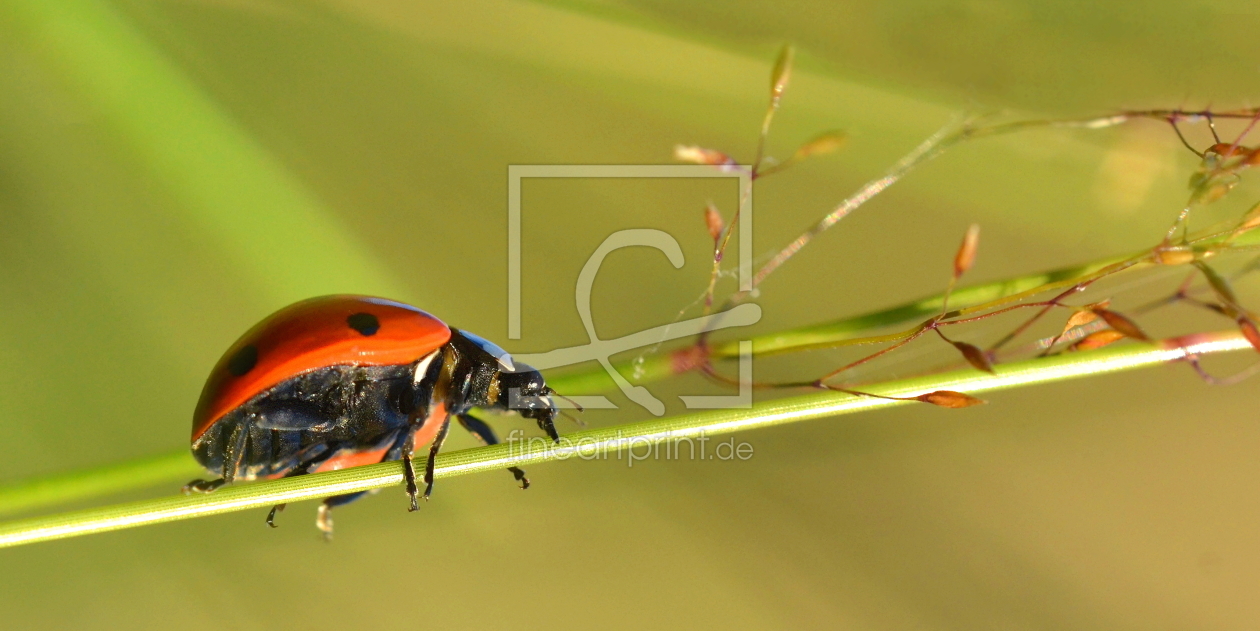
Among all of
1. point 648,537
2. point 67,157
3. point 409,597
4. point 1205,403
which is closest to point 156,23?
point 67,157

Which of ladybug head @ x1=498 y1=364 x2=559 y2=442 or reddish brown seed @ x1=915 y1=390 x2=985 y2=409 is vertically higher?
reddish brown seed @ x1=915 y1=390 x2=985 y2=409

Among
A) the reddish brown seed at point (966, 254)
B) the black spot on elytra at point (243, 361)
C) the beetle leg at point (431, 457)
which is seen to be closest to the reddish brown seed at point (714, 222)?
the reddish brown seed at point (966, 254)

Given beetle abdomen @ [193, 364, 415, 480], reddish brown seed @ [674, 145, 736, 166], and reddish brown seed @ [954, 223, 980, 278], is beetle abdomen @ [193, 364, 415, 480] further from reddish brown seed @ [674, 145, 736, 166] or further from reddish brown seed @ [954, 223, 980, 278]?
reddish brown seed @ [954, 223, 980, 278]

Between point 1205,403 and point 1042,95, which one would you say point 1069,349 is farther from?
point 1205,403

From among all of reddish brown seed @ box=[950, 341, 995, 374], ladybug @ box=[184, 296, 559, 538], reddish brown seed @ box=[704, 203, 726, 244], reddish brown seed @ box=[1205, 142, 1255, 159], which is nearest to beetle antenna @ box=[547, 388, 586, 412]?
ladybug @ box=[184, 296, 559, 538]

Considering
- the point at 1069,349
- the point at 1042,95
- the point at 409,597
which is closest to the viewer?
the point at 1069,349

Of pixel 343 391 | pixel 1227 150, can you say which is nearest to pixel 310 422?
pixel 343 391
